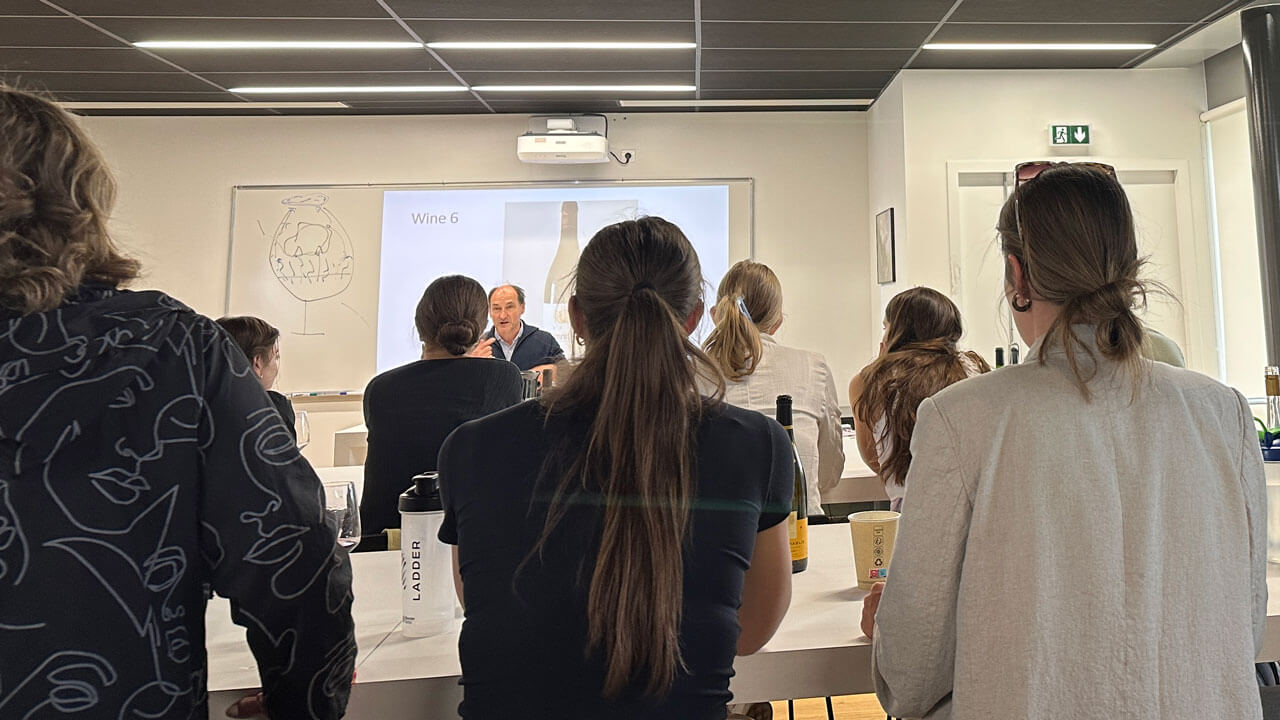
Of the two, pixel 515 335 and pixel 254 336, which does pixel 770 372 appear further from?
pixel 515 335

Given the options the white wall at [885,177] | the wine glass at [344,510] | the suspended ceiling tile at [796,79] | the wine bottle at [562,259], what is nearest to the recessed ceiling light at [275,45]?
the wine bottle at [562,259]

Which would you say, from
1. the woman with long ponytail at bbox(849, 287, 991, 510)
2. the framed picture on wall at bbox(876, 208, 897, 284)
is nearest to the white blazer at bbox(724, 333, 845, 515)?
the woman with long ponytail at bbox(849, 287, 991, 510)

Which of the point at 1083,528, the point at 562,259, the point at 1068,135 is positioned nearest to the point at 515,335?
the point at 562,259

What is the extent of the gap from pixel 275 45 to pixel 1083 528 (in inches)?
159

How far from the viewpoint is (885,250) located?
4523mm

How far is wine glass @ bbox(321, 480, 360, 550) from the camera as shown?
1065 millimetres

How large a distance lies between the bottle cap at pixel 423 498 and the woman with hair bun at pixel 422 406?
3.40ft

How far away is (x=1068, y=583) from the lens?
0.82 metres

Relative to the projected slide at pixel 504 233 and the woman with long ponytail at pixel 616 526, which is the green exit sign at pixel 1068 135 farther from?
the woman with long ponytail at pixel 616 526

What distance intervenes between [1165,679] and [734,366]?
142cm

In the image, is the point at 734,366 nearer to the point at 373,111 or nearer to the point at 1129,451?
the point at 1129,451

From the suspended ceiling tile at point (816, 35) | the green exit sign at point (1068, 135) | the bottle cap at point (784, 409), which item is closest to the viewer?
the bottle cap at point (784, 409)

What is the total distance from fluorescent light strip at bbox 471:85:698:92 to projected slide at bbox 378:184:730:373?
2.11 ft

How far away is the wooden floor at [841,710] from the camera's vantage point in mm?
2402
